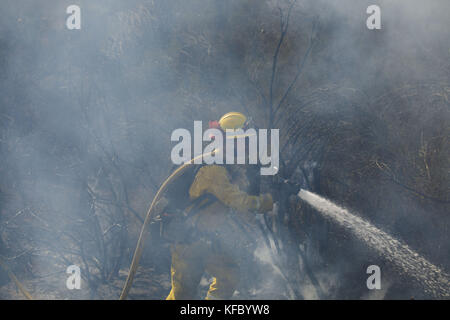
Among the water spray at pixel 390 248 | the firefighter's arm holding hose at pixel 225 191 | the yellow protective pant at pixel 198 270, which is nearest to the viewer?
the firefighter's arm holding hose at pixel 225 191

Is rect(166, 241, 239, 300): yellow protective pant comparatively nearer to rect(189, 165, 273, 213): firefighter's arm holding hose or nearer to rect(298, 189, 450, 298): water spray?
rect(189, 165, 273, 213): firefighter's arm holding hose

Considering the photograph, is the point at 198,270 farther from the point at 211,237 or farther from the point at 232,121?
the point at 232,121

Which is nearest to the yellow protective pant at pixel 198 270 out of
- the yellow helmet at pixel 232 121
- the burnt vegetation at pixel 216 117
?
the burnt vegetation at pixel 216 117

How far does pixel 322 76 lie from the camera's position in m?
3.63

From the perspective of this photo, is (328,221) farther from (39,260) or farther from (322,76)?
(39,260)

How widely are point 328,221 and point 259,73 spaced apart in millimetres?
1777

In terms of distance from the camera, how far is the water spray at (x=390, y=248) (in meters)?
3.31

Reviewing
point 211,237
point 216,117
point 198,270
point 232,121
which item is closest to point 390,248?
point 211,237

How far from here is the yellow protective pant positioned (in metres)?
3.14

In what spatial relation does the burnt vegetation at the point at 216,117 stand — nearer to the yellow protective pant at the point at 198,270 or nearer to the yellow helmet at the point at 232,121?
the yellow protective pant at the point at 198,270

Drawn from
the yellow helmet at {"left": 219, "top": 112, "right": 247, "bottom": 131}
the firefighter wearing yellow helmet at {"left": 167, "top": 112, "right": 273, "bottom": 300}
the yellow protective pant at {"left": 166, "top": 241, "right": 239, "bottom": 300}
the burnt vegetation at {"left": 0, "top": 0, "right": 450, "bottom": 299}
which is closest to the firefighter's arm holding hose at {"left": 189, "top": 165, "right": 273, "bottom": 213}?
the firefighter wearing yellow helmet at {"left": 167, "top": 112, "right": 273, "bottom": 300}

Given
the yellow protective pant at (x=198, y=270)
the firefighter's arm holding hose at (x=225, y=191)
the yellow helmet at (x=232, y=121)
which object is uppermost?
the yellow helmet at (x=232, y=121)

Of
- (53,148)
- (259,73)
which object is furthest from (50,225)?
(259,73)

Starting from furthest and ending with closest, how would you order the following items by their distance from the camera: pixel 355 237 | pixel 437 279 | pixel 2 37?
pixel 2 37 → pixel 355 237 → pixel 437 279
